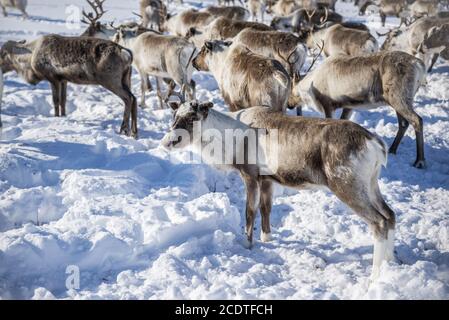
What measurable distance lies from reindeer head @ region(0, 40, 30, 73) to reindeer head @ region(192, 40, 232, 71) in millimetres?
3545

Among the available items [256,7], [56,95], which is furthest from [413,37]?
[256,7]

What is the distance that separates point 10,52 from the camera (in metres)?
9.54

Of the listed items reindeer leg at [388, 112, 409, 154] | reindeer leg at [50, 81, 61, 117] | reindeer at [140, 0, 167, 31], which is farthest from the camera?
reindeer at [140, 0, 167, 31]

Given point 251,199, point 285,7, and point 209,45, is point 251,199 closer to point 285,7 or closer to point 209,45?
point 209,45

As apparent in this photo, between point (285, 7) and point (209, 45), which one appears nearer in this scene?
point (209, 45)

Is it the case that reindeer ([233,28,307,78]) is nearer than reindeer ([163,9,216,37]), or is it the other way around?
reindeer ([233,28,307,78])

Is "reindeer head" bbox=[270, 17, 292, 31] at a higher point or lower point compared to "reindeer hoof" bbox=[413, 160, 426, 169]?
higher

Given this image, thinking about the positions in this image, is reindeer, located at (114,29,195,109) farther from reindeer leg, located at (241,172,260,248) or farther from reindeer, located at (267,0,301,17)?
reindeer, located at (267,0,301,17)

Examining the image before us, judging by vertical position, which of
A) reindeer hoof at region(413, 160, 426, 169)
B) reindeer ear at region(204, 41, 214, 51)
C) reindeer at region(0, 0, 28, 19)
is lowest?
reindeer hoof at region(413, 160, 426, 169)

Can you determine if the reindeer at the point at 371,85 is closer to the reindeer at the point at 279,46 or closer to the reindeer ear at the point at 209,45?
the reindeer at the point at 279,46

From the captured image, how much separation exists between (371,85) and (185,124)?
125 inches

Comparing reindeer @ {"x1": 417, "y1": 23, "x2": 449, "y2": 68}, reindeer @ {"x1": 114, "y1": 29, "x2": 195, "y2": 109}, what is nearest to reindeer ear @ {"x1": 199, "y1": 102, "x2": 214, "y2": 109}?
reindeer @ {"x1": 114, "y1": 29, "x2": 195, "y2": 109}

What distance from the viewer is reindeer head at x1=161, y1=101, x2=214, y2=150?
4980 mm

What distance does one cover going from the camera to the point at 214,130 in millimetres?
5047
